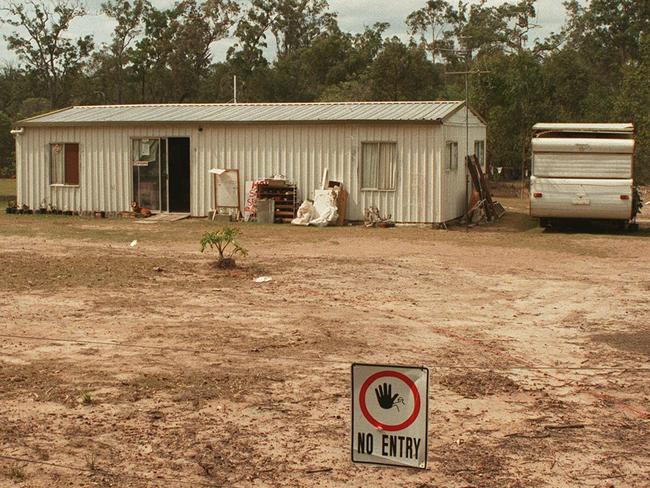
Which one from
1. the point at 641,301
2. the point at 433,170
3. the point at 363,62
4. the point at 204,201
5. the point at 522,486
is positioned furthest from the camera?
the point at 363,62

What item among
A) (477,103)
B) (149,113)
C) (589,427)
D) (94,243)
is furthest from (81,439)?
(477,103)

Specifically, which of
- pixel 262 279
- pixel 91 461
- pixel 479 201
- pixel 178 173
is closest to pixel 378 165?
pixel 479 201

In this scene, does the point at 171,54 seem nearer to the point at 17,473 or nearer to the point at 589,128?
the point at 589,128

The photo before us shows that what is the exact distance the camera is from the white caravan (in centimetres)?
2159

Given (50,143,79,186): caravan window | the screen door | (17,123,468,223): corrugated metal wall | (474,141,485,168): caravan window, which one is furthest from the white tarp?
(50,143,79,186): caravan window

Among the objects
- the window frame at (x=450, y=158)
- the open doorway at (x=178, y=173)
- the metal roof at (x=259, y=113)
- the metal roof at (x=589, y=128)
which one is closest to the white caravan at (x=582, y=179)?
the metal roof at (x=589, y=128)

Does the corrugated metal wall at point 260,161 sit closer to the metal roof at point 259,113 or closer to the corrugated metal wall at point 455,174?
the corrugated metal wall at point 455,174

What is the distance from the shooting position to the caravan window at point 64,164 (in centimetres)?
A: 2720

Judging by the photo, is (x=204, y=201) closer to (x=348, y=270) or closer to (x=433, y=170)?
(x=433, y=170)

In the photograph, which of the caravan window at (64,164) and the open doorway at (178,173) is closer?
the open doorway at (178,173)

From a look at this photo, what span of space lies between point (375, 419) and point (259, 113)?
22139 millimetres

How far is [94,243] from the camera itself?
19812mm

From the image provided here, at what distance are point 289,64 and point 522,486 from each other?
175ft

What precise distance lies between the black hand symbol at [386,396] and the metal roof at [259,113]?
62.0ft
